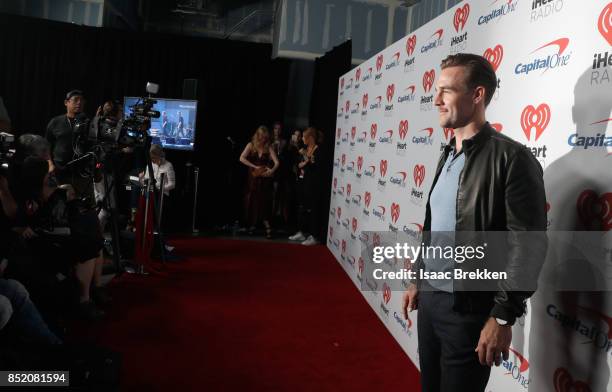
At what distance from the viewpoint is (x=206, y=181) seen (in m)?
7.64

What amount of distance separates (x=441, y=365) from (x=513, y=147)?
628 millimetres

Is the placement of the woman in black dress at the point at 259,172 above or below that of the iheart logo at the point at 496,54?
below

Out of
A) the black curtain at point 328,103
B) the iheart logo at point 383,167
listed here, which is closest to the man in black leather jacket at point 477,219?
the iheart logo at point 383,167

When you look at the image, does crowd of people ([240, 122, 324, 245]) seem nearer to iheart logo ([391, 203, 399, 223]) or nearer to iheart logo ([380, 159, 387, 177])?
iheart logo ([380, 159, 387, 177])

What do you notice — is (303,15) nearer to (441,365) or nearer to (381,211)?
(381,211)

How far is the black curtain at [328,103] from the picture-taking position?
21.4ft

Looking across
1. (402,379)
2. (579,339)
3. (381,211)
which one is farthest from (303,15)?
(579,339)

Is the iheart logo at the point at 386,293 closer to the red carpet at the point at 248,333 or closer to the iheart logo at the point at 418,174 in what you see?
the red carpet at the point at 248,333

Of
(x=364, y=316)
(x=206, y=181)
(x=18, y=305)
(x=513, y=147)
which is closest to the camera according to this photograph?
(x=513, y=147)

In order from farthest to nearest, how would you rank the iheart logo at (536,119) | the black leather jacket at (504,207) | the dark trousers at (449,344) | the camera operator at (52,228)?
the camera operator at (52,228) → the iheart logo at (536,119) → the dark trousers at (449,344) → the black leather jacket at (504,207)

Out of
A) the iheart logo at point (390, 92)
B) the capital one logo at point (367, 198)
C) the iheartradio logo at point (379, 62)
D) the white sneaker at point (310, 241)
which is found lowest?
the white sneaker at point (310, 241)

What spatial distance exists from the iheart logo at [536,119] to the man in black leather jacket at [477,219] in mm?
520

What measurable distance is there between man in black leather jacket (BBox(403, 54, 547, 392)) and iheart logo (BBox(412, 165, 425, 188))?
5.00ft

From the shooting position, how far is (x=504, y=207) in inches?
51.6
